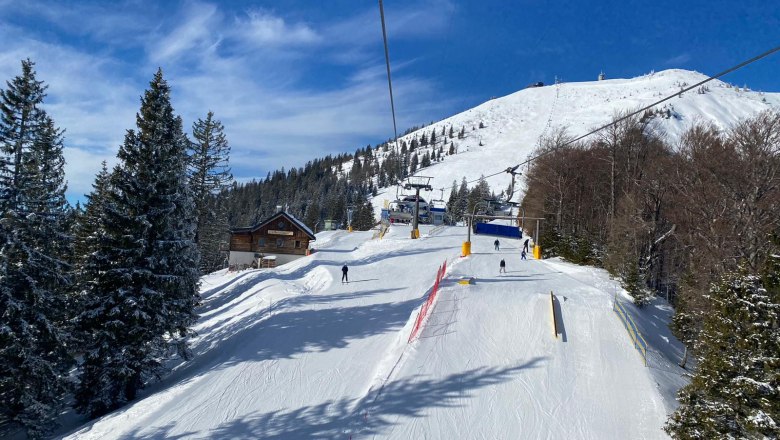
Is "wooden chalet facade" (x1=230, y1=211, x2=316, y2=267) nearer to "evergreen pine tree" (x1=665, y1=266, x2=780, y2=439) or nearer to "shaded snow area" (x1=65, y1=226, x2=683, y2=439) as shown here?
"shaded snow area" (x1=65, y1=226, x2=683, y2=439)

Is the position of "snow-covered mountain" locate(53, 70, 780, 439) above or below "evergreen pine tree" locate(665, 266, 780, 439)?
below

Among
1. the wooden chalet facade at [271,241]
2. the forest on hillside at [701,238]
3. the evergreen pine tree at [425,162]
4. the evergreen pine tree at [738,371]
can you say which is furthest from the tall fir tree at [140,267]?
the evergreen pine tree at [425,162]

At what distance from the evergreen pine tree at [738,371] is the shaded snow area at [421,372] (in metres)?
1.87

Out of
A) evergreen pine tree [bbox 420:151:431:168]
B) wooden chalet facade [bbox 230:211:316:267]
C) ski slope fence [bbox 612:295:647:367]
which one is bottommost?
ski slope fence [bbox 612:295:647:367]

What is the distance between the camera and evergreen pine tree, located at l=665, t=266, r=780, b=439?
358 inches

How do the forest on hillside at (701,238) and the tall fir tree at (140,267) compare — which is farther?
the tall fir tree at (140,267)

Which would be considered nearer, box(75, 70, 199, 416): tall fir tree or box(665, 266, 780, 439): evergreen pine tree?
box(665, 266, 780, 439): evergreen pine tree

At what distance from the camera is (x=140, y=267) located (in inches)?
689

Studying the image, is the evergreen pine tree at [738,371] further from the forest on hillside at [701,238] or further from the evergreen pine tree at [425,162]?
the evergreen pine tree at [425,162]

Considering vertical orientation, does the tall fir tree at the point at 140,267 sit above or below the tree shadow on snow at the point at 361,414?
above

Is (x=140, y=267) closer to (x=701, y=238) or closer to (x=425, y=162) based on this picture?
(x=701, y=238)

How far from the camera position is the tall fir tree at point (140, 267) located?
16562mm

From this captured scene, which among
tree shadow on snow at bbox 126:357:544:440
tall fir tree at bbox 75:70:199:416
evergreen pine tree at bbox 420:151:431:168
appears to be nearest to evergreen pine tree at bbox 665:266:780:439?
tree shadow on snow at bbox 126:357:544:440

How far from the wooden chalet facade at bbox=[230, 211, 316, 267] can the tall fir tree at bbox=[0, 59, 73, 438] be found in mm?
29424
